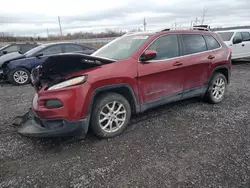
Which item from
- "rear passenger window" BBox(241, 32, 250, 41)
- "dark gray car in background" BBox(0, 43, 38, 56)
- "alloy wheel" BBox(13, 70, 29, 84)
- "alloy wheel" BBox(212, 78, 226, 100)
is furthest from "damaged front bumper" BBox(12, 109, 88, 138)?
"rear passenger window" BBox(241, 32, 250, 41)

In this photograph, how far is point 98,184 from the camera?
2281 mm

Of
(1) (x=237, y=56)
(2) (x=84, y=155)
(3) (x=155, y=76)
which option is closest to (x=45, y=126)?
(2) (x=84, y=155)

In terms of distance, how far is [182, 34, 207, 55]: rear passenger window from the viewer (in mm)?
4016

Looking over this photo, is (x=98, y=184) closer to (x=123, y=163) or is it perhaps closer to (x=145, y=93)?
(x=123, y=163)

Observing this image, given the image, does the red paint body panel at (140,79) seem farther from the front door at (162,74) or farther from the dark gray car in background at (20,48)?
the dark gray car in background at (20,48)

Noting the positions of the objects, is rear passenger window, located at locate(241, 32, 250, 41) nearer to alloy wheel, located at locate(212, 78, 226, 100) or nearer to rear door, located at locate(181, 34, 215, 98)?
alloy wheel, located at locate(212, 78, 226, 100)

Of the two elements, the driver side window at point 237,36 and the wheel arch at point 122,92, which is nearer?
the wheel arch at point 122,92

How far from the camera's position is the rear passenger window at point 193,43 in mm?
4016

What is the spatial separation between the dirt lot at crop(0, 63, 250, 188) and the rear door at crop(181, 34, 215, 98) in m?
0.56

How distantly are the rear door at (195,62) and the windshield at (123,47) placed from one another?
0.95 metres

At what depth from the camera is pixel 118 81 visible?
3.10 m

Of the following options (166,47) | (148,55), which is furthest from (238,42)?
(148,55)

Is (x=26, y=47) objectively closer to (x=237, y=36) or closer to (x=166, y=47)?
(x=166, y=47)

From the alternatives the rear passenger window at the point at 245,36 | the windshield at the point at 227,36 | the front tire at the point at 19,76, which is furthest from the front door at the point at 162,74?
the rear passenger window at the point at 245,36
